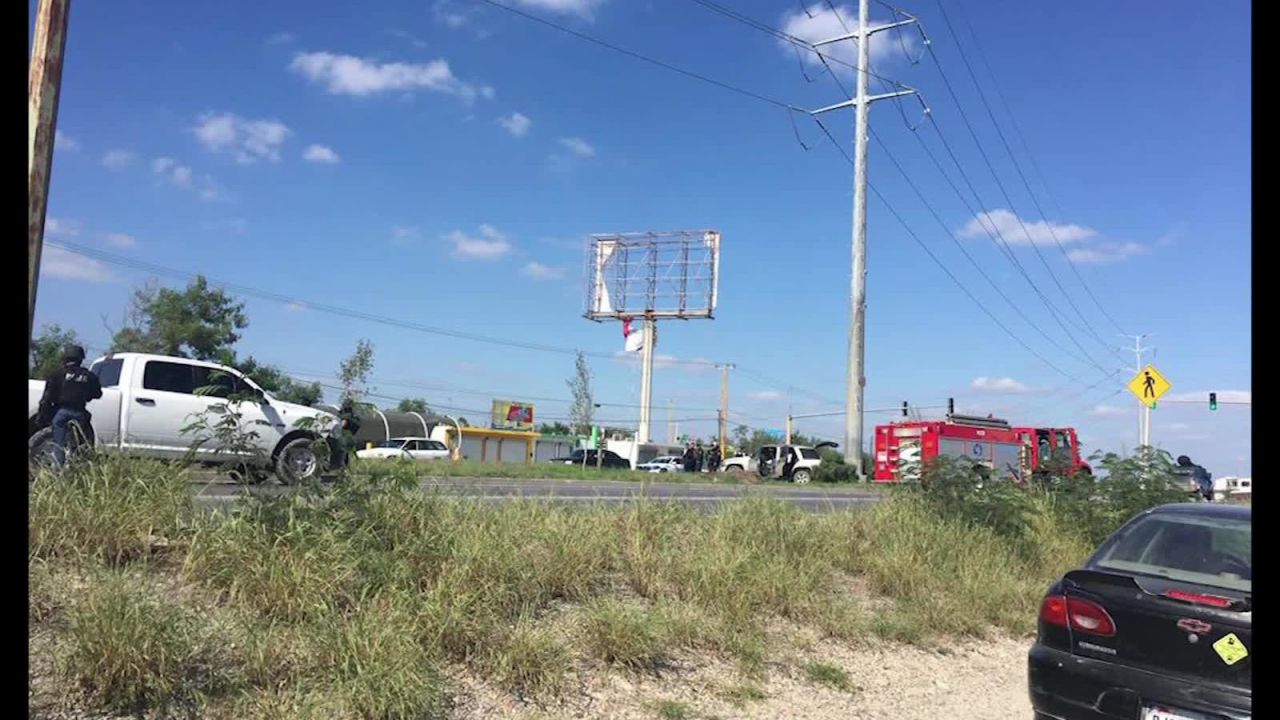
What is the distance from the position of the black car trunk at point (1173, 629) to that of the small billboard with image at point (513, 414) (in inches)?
3153

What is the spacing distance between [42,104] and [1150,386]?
24174 millimetres

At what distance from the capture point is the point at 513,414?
3351 inches

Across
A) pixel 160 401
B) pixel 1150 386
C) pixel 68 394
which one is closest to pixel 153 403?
pixel 160 401

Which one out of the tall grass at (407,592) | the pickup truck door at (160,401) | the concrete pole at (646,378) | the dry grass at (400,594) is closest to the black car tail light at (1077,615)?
the dry grass at (400,594)

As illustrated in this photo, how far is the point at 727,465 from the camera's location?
2127 inches

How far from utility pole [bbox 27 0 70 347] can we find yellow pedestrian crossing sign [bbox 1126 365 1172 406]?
934 inches

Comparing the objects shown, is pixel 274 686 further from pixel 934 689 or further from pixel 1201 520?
pixel 1201 520

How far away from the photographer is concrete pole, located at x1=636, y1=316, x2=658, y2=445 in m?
67.1

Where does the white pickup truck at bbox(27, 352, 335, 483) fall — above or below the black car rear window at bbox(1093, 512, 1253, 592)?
above

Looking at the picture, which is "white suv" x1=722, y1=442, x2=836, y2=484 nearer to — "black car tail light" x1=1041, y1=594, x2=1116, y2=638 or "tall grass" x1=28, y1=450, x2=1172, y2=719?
"tall grass" x1=28, y1=450, x2=1172, y2=719

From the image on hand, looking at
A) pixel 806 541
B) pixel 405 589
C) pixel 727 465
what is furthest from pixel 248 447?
pixel 727 465

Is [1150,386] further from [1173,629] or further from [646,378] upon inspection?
[646,378]

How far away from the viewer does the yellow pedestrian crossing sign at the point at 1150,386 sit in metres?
22.3

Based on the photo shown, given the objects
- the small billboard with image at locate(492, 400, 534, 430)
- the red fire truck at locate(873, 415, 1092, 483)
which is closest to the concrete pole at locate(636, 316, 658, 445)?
the small billboard with image at locate(492, 400, 534, 430)
